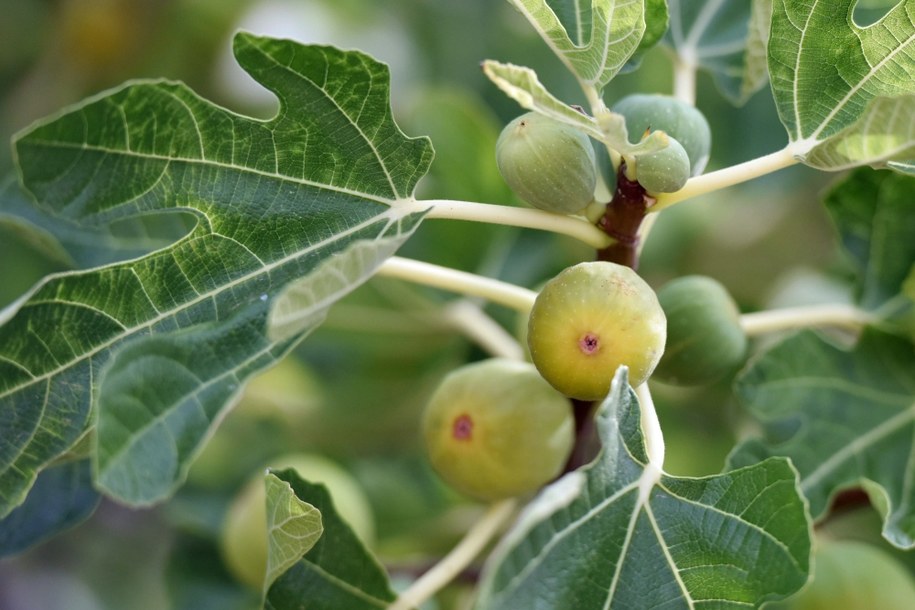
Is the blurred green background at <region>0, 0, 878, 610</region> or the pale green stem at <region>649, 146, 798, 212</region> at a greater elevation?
the pale green stem at <region>649, 146, 798, 212</region>

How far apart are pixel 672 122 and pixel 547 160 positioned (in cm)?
19

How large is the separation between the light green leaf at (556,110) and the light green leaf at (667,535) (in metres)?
0.21

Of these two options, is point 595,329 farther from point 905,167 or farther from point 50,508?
point 50,508

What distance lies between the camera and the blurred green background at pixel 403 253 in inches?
75.5

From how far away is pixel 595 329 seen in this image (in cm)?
96

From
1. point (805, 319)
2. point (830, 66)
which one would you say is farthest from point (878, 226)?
point (830, 66)

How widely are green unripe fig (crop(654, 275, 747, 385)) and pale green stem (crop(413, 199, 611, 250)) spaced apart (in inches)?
7.5

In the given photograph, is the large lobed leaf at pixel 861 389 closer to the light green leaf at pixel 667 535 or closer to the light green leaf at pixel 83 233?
the light green leaf at pixel 667 535

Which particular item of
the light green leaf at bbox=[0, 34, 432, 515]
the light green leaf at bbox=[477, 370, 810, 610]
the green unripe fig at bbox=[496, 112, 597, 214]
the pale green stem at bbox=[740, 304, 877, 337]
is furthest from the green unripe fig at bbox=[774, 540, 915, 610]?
the light green leaf at bbox=[0, 34, 432, 515]

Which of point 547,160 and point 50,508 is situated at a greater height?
point 547,160

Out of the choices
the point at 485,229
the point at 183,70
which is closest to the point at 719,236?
the point at 485,229

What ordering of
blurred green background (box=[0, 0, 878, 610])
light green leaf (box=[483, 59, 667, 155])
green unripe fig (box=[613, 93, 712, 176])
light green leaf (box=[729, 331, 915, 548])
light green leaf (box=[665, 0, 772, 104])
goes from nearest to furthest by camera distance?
light green leaf (box=[483, 59, 667, 155]), green unripe fig (box=[613, 93, 712, 176]), light green leaf (box=[729, 331, 915, 548]), light green leaf (box=[665, 0, 772, 104]), blurred green background (box=[0, 0, 878, 610])

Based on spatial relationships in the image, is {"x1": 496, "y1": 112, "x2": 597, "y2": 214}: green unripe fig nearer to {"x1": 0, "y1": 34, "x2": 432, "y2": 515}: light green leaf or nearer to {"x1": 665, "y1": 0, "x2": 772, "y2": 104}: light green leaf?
{"x1": 0, "y1": 34, "x2": 432, "y2": 515}: light green leaf

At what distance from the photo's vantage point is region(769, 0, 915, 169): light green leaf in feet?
3.36
